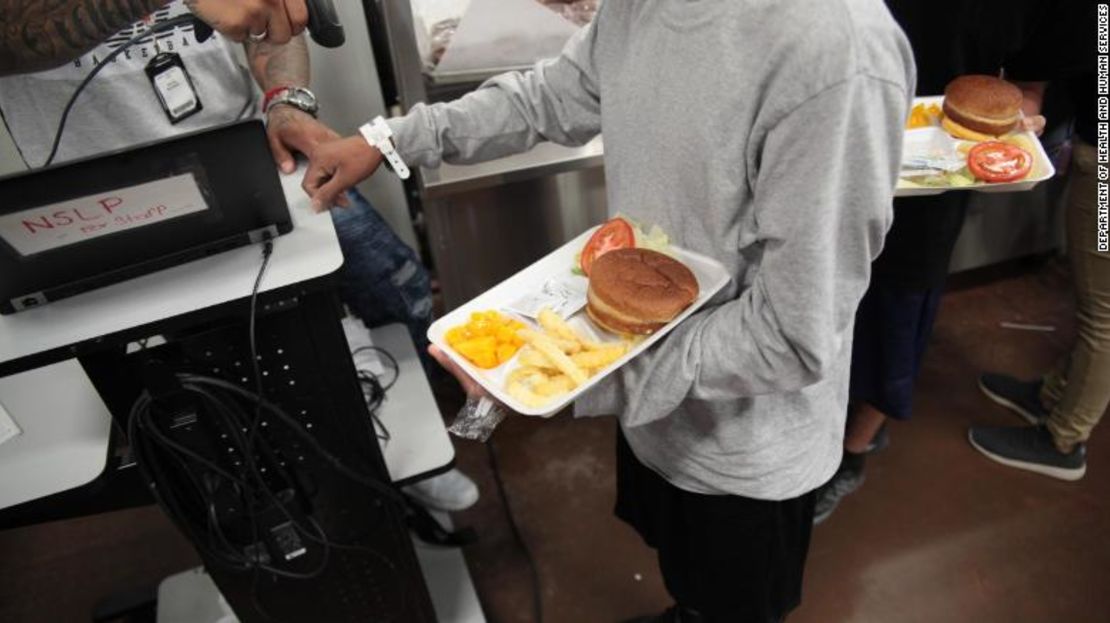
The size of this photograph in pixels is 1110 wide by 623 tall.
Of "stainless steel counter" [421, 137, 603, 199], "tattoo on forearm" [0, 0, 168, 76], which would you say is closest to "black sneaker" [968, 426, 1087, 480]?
"stainless steel counter" [421, 137, 603, 199]

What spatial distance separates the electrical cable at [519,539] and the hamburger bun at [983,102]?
1376mm

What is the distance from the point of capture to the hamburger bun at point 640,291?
81 cm

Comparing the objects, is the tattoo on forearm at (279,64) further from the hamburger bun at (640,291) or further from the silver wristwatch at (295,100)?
the hamburger bun at (640,291)

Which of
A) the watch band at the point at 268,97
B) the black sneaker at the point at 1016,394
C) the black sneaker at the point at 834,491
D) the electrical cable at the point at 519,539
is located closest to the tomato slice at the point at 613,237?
the watch band at the point at 268,97

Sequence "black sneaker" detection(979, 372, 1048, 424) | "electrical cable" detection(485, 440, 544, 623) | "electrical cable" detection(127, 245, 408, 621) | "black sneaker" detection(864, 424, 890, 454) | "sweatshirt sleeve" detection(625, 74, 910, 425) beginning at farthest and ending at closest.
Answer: "black sneaker" detection(979, 372, 1048, 424)
"black sneaker" detection(864, 424, 890, 454)
"electrical cable" detection(485, 440, 544, 623)
"electrical cable" detection(127, 245, 408, 621)
"sweatshirt sleeve" detection(625, 74, 910, 425)

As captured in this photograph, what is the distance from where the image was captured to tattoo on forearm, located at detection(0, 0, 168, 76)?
722mm

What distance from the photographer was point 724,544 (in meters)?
1.01

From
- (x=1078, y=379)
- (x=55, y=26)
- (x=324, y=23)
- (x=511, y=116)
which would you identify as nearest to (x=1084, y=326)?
(x=1078, y=379)

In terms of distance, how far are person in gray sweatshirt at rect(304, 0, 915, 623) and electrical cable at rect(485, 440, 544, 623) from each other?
560 mm

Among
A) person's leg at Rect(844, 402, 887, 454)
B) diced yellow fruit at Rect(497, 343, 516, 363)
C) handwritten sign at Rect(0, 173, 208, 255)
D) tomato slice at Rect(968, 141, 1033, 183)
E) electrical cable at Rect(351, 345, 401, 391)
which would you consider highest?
handwritten sign at Rect(0, 173, 208, 255)

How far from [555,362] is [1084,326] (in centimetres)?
155

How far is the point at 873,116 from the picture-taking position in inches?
23.0

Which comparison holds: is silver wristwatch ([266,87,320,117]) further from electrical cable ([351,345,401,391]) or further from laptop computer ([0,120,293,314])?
electrical cable ([351,345,401,391])

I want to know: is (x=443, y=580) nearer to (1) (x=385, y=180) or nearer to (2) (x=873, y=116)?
(1) (x=385, y=180)
